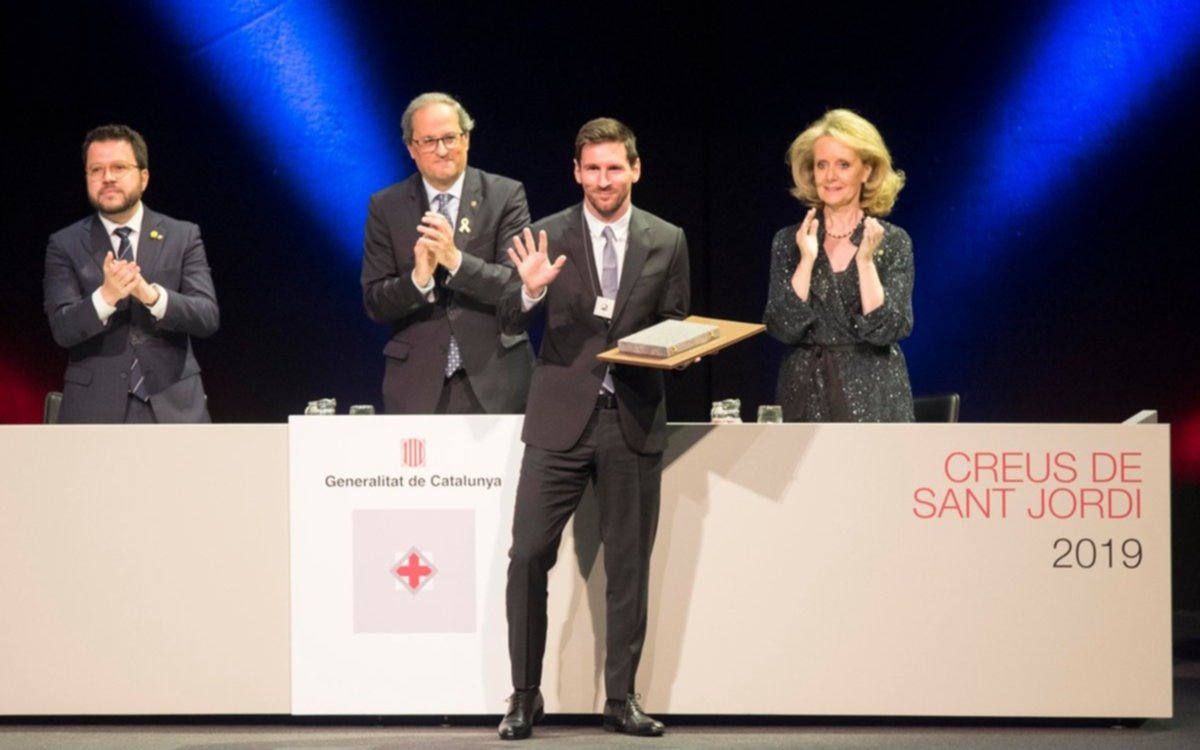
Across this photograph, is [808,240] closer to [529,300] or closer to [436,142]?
[529,300]

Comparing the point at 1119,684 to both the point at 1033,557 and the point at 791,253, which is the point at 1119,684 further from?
the point at 791,253

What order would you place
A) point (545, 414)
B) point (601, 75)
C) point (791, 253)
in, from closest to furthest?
point (545, 414) → point (791, 253) → point (601, 75)

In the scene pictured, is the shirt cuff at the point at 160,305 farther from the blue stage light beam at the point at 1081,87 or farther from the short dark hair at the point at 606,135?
the blue stage light beam at the point at 1081,87

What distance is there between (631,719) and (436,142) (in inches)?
74.9

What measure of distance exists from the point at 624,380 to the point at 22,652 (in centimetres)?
197

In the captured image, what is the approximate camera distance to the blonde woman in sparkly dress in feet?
15.5

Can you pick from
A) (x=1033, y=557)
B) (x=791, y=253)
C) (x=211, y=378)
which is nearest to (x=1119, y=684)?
(x=1033, y=557)

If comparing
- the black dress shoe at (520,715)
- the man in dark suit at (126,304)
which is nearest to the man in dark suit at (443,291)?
the man in dark suit at (126,304)

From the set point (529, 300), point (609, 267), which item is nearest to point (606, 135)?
point (609, 267)

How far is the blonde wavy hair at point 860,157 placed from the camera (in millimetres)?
4836

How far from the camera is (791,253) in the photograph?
487 centimetres

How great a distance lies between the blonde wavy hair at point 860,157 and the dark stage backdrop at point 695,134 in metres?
1.63

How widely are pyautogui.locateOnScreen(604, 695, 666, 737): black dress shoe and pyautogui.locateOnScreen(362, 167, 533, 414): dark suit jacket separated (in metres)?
1.03

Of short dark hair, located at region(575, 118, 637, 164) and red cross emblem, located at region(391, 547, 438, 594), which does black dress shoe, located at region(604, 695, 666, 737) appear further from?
short dark hair, located at region(575, 118, 637, 164)
